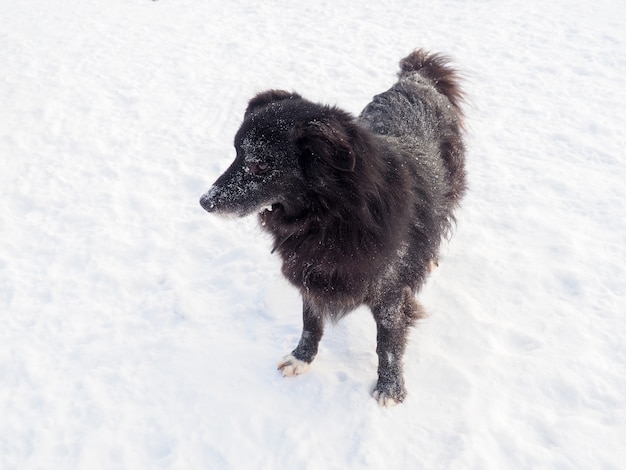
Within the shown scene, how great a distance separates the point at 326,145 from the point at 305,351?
151 centimetres

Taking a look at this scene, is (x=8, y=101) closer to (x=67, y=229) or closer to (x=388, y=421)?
(x=67, y=229)

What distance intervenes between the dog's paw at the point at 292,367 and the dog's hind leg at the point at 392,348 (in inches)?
19.3

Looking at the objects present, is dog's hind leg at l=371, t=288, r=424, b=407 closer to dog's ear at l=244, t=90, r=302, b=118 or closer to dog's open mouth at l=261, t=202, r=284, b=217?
dog's open mouth at l=261, t=202, r=284, b=217

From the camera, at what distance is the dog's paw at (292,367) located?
3.02 meters

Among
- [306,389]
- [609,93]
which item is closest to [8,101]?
[306,389]

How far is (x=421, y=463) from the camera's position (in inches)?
99.7

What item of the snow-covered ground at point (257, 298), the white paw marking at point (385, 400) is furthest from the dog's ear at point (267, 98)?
the white paw marking at point (385, 400)

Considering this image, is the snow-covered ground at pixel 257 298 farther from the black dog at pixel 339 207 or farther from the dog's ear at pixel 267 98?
the dog's ear at pixel 267 98

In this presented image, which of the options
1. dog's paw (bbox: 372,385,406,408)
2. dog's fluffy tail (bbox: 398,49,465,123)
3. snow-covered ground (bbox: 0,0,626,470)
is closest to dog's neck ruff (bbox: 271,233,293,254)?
snow-covered ground (bbox: 0,0,626,470)

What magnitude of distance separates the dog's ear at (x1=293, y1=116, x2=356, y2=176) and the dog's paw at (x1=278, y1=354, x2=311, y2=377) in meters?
1.42

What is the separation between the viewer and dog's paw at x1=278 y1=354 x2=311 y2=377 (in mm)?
3018

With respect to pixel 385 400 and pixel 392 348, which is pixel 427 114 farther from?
pixel 385 400

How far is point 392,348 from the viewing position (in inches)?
111

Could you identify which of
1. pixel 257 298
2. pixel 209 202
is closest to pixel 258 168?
pixel 209 202
